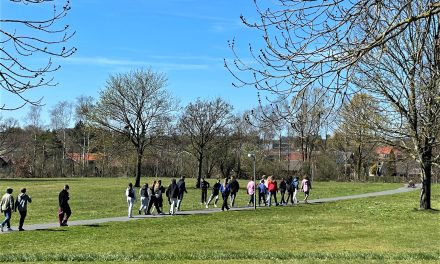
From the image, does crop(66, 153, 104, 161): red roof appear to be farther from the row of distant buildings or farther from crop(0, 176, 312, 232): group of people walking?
crop(0, 176, 312, 232): group of people walking

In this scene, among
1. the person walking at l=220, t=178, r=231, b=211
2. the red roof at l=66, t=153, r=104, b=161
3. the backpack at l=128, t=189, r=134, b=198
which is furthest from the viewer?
the red roof at l=66, t=153, r=104, b=161

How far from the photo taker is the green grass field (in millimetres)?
11875

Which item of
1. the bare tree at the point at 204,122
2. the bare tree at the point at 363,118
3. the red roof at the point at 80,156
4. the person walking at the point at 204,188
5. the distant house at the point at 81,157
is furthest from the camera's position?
the red roof at the point at 80,156

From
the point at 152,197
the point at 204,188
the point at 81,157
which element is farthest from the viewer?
the point at 81,157

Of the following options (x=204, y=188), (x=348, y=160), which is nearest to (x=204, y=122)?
(x=204, y=188)

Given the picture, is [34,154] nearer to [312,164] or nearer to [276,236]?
[312,164]

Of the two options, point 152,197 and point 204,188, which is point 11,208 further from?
point 204,188

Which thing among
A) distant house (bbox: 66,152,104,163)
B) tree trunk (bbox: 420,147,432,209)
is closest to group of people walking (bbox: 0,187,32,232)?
tree trunk (bbox: 420,147,432,209)

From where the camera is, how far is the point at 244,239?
55.7 feet

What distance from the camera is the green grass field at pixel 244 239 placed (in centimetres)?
1188

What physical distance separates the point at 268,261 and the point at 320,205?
21.9 metres

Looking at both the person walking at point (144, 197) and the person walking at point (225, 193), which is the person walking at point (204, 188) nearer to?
the person walking at point (225, 193)

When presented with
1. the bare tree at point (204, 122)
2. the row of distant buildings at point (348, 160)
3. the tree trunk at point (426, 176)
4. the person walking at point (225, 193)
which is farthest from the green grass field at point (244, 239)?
the row of distant buildings at point (348, 160)

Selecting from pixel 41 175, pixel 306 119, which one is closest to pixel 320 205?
pixel 306 119
